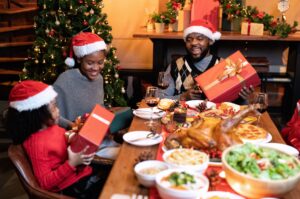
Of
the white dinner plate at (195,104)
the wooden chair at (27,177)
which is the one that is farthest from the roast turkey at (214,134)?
the white dinner plate at (195,104)

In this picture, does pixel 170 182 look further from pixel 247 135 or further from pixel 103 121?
pixel 247 135

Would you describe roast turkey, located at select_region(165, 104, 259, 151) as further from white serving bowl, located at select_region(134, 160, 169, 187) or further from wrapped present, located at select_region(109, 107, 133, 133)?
wrapped present, located at select_region(109, 107, 133, 133)

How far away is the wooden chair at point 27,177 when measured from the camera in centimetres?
153

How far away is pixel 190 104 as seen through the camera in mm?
2439

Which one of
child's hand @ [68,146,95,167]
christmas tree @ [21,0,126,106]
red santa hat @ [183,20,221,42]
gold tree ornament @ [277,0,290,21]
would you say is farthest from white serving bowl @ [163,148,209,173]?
gold tree ornament @ [277,0,290,21]

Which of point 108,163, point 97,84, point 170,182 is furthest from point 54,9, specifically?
point 170,182

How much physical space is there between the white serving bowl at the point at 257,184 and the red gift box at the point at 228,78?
3.81 ft

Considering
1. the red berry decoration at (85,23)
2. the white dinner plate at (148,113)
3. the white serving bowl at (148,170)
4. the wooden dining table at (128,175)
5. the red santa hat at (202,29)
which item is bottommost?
the wooden dining table at (128,175)

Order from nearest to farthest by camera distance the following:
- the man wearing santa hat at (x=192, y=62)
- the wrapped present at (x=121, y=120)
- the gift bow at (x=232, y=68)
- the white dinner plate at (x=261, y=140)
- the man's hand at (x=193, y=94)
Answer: the white dinner plate at (x=261, y=140)
the wrapped present at (x=121, y=120)
the gift bow at (x=232, y=68)
the man's hand at (x=193, y=94)
the man wearing santa hat at (x=192, y=62)

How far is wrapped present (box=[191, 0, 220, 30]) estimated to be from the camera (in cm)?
446

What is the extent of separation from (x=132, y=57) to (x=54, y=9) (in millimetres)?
1828

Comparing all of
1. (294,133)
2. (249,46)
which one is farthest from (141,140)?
(249,46)

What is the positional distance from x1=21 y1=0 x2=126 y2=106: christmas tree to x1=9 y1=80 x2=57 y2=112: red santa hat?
7.05 ft

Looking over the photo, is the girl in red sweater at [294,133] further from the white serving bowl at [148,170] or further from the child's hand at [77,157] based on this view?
the child's hand at [77,157]
